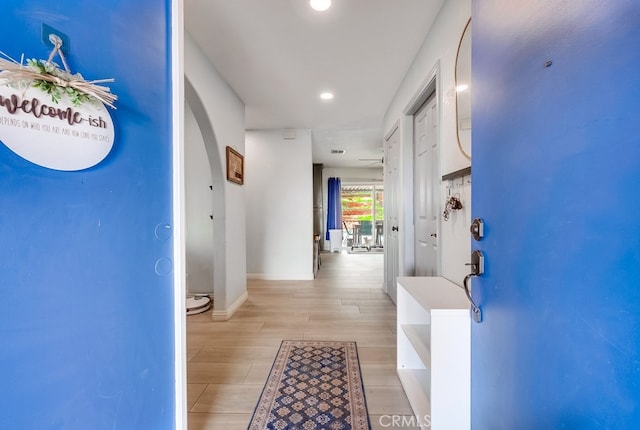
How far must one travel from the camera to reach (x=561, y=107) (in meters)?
0.62

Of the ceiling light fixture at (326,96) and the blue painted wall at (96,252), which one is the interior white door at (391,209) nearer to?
the ceiling light fixture at (326,96)

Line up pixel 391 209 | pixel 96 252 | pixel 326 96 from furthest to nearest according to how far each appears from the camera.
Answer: pixel 391 209 → pixel 326 96 → pixel 96 252

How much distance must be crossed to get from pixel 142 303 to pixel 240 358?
136cm

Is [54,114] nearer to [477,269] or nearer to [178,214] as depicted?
[178,214]

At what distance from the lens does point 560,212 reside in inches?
24.9

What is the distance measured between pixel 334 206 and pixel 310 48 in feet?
20.2

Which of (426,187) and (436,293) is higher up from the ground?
(426,187)

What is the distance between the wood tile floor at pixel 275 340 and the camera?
1.53 meters

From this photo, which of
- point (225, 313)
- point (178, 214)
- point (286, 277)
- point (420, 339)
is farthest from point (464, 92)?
point (286, 277)

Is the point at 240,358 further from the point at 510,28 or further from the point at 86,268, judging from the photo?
the point at 510,28

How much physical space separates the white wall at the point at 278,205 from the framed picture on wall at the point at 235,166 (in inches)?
47.6

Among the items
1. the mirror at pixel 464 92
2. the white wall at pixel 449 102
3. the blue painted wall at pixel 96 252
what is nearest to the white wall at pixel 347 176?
the white wall at pixel 449 102

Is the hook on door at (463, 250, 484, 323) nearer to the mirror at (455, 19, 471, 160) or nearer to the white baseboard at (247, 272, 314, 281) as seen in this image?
the mirror at (455, 19, 471, 160)

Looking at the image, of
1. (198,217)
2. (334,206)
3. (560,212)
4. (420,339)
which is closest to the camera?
(560,212)
